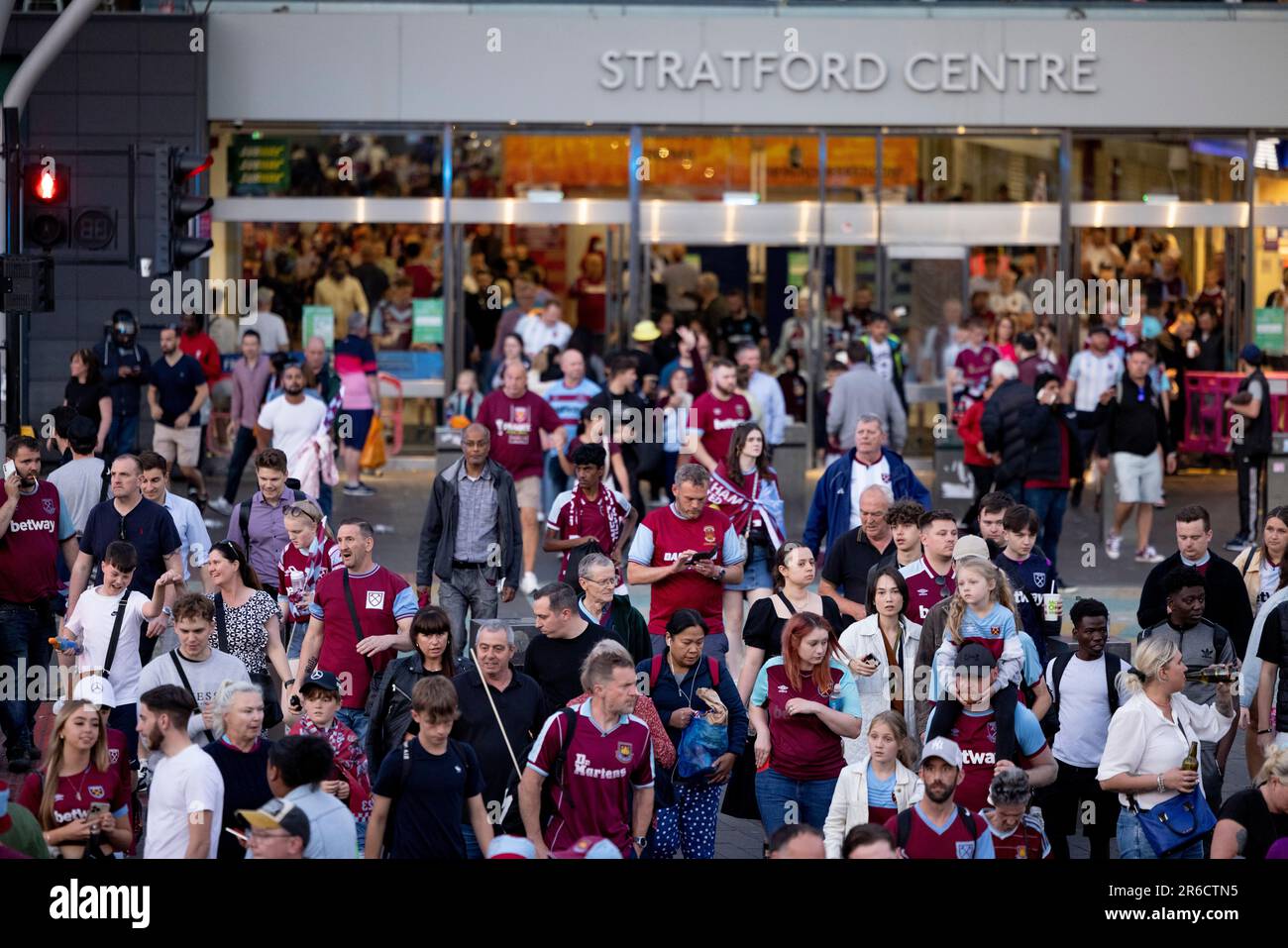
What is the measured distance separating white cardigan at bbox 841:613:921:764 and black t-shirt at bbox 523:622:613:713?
1320mm

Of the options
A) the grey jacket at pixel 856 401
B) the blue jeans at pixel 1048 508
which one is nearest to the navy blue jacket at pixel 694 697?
the blue jeans at pixel 1048 508

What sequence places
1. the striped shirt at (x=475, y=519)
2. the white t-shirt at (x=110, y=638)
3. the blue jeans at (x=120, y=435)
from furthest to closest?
1. the blue jeans at (x=120, y=435)
2. the striped shirt at (x=475, y=519)
3. the white t-shirt at (x=110, y=638)

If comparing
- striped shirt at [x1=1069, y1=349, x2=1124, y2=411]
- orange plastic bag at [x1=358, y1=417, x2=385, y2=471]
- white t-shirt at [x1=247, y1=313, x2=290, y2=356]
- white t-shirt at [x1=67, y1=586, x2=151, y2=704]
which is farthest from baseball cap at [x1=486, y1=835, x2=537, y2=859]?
white t-shirt at [x1=247, y1=313, x2=290, y2=356]

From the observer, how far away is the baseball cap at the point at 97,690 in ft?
33.4

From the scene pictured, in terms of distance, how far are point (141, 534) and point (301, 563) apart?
1.05m

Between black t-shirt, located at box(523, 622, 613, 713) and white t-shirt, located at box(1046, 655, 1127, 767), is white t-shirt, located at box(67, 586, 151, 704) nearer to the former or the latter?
black t-shirt, located at box(523, 622, 613, 713)

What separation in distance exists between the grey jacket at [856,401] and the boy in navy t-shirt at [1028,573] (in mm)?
6584

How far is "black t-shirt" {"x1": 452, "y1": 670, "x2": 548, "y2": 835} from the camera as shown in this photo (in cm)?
892

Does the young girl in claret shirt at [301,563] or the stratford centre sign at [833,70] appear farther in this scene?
the stratford centre sign at [833,70]

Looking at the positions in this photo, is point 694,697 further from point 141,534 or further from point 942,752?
point 141,534

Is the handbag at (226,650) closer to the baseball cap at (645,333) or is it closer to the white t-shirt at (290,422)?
the white t-shirt at (290,422)

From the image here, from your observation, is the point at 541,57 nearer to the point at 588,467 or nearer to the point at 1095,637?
the point at 588,467
